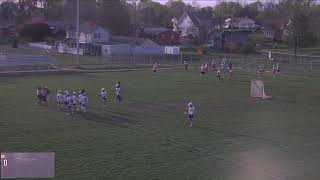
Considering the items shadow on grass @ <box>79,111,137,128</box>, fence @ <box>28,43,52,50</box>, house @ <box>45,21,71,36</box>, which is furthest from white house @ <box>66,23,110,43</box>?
shadow on grass @ <box>79,111,137,128</box>

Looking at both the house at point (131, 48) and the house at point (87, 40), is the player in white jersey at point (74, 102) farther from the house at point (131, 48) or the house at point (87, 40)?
the house at point (87, 40)

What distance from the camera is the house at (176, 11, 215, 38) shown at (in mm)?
120750

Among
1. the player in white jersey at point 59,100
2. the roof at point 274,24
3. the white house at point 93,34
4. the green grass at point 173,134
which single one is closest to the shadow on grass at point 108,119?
the green grass at point 173,134

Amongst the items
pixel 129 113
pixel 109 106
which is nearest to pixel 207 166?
pixel 129 113

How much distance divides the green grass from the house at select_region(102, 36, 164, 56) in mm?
39786

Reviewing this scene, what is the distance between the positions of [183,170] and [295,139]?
25.6 feet

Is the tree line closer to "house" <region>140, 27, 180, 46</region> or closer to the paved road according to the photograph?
"house" <region>140, 27, 180, 46</region>

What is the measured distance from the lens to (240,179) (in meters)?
17.7

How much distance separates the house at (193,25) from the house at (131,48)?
33.0m

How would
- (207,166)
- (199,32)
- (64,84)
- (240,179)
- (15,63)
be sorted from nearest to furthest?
(240,179) < (207,166) < (64,84) < (15,63) < (199,32)

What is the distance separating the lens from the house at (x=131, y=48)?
271ft

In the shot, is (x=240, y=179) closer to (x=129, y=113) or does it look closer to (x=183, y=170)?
(x=183, y=170)

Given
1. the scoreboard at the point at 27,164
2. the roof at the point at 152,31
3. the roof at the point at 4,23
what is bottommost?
the scoreboard at the point at 27,164

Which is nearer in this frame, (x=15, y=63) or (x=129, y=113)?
(x=129, y=113)
